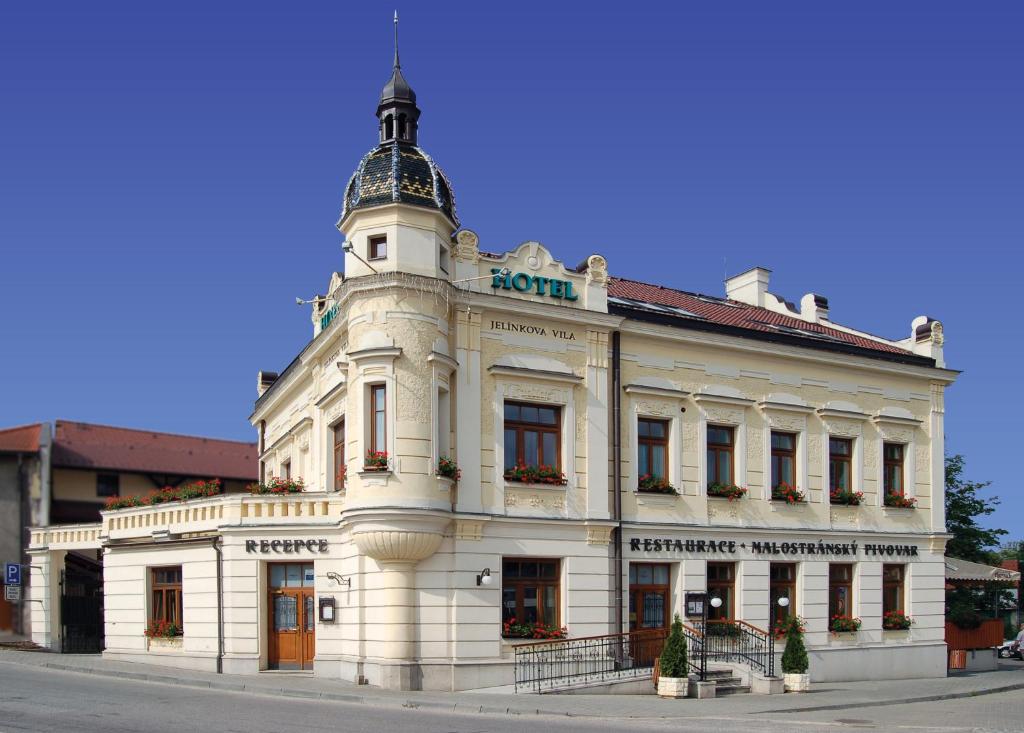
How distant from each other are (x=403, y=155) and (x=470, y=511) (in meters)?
7.79

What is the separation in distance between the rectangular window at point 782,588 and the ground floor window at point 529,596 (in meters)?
6.62

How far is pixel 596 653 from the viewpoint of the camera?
24.9m

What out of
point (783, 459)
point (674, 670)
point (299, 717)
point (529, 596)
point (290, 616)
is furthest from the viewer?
point (783, 459)

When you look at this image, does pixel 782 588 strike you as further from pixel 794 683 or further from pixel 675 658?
pixel 675 658

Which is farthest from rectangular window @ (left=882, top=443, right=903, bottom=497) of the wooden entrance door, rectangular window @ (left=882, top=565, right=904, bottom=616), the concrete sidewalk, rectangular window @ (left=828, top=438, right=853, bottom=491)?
the wooden entrance door

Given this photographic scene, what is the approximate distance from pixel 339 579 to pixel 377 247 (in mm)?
7312

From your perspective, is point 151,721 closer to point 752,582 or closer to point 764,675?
point 764,675

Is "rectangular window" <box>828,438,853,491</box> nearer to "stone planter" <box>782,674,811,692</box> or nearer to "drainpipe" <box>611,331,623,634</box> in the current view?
"stone planter" <box>782,674,811,692</box>

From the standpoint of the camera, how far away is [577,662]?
24453 millimetres

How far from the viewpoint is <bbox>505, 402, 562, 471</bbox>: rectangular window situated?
2539cm

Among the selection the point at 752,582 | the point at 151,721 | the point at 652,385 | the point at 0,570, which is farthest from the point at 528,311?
the point at 0,570

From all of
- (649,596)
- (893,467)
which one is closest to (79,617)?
(649,596)

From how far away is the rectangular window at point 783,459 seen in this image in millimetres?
29656

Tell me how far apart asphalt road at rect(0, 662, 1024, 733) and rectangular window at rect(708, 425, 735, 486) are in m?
7.05
